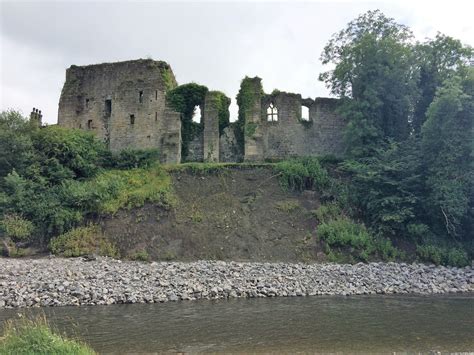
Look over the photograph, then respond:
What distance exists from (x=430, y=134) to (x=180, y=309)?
59.7 ft

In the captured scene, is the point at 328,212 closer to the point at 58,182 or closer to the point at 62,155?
the point at 58,182

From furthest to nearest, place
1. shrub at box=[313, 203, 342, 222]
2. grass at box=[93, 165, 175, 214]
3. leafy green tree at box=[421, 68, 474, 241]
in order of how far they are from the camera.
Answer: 1. grass at box=[93, 165, 175, 214]
2. shrub at box=[313, 203, 342, 222]
3. leafy green tree at box=[421, 68, 474, 241]

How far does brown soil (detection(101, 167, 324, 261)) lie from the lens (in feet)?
82.1

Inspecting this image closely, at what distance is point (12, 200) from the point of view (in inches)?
1054

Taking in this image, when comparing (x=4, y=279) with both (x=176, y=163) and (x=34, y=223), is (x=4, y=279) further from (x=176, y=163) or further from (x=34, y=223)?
(x=176, y=163)

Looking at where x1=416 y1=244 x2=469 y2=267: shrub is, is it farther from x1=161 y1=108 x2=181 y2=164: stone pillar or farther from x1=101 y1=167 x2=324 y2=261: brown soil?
x1=161 y1=108 x2=181 y2=164: stone pillar

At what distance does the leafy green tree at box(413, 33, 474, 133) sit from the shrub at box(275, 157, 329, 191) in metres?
7.95

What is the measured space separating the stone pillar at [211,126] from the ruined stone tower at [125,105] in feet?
7.09

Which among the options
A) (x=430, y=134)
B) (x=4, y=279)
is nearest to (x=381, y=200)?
(x=430, y=134)

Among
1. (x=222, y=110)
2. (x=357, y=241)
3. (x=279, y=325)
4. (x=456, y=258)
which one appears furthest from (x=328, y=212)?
(x=279, y=325)

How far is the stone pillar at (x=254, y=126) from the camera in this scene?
3491 cm

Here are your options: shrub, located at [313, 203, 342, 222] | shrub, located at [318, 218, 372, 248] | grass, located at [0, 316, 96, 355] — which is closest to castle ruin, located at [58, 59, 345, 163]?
shrub, located at [313, 203, 342, 222]

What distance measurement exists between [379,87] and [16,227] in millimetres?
24702

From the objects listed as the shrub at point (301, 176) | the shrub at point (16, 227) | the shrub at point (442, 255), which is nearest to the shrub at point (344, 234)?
the shrub at point (442, 255)
